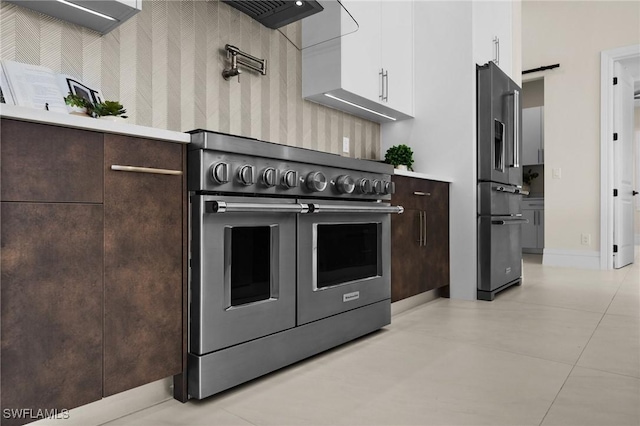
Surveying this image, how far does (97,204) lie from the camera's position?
1.21 m

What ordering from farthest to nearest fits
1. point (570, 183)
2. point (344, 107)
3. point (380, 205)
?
point (570, 183) → point (344, 107) → point (380, 205)

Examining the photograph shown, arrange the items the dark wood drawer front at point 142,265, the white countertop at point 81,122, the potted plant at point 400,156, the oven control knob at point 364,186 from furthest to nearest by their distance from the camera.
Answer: the potted plant at point 400,156 < the oven control knob at point 364,186 < the dark wood drawer front at point 142,265 < the white countertop at point 81,122

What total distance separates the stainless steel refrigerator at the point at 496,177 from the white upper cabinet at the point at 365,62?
0.55m

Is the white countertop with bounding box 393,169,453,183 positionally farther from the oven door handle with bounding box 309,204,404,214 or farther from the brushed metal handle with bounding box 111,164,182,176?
the brushed metal handle with bounding box 111,164,182,176

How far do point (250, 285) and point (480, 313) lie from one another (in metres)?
1.71

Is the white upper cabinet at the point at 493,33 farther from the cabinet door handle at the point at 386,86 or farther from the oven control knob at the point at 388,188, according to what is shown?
the oven control knob at the point at 388,188

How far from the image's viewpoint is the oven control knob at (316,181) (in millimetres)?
1764

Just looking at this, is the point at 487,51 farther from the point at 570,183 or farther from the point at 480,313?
the point at 570,183

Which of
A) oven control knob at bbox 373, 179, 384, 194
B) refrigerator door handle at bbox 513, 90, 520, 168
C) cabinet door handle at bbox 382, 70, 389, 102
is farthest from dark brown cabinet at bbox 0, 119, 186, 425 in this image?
refrigerator door handle at bbox 513, 90, 520, 168

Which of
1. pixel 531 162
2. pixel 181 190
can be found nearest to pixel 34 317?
pixel 181 190

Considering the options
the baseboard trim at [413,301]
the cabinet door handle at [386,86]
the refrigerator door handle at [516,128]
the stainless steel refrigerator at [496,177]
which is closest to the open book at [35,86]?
the cabinet door handle at [386,86]

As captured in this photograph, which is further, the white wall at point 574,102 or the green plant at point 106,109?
the white wall at point 574,102

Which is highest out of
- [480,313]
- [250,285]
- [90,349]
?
[250,285]

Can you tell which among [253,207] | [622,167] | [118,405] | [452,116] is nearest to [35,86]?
[253,207]
